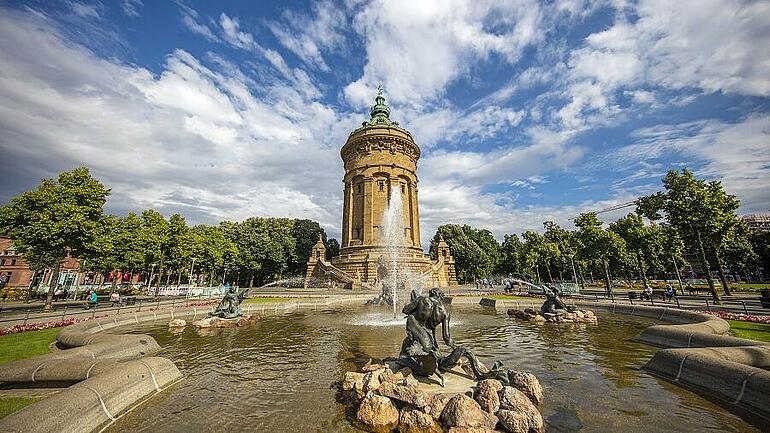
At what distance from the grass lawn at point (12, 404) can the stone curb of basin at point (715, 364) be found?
12880mm

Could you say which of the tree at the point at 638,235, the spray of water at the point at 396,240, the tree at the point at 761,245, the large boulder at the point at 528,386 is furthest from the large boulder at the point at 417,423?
the tree at the point at 761,245

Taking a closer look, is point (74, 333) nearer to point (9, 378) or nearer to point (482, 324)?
point (9, 378)

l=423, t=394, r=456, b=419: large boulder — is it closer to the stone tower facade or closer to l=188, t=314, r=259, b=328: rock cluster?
l=188, t=314, r=259, b=328: rock cluster

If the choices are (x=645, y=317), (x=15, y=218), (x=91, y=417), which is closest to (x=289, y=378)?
(x=91, y=417)

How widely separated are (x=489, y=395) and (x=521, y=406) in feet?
1.69

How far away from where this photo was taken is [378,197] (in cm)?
5253

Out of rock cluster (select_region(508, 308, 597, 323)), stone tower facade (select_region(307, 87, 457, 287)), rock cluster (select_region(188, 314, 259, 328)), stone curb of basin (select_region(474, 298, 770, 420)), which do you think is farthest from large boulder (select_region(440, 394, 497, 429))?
stone tower facade (select_region(307, 87, 457, 287))

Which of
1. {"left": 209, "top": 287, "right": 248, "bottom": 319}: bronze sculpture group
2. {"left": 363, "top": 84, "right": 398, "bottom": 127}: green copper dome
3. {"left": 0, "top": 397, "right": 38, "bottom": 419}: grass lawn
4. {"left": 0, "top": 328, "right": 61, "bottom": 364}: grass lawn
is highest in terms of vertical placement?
{"left": 363, "top": 84, "right": 398, "bottom": 127}: green copper dome

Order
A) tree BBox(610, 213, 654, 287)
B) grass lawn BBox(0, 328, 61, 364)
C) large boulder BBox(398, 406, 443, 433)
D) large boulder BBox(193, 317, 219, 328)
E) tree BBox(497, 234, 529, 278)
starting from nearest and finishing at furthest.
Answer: large boulder BBox(398, 406, 443, 433) < grass lawn BBox(0, 328, 61, 364) < large boulder BBox(193, 317, 219, 328) < tree BBox(610, 213, 654, 287) < tree BBox(497, 234, 529, 278)

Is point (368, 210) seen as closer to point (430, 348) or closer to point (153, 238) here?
point (153, 238)

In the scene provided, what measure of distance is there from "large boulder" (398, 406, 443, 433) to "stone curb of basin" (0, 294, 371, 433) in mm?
→ 4994

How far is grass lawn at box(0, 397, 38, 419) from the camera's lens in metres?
5.39

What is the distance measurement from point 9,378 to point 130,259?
33.9 metres

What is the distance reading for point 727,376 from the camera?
6.34 m
